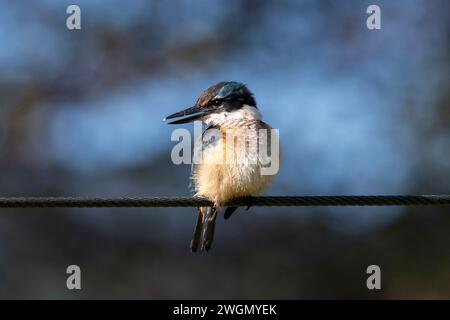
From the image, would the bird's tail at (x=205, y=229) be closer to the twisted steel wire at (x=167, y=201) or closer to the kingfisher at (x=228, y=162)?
the kingfisher at (x=228, y=162)

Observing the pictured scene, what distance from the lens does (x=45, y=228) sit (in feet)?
27.1

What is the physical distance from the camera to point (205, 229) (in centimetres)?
427

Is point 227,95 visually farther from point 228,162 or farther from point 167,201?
point 167,201

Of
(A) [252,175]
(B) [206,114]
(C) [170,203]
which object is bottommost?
(C) [170,203]

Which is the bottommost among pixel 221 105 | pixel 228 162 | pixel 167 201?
pixel 167 201

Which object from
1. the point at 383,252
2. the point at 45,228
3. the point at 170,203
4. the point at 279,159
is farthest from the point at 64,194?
the point at 170,203

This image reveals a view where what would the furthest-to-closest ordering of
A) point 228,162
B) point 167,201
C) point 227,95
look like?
1. point 227,95
2. point 228,162
3. point 167,201

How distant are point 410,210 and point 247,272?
65.4 inches

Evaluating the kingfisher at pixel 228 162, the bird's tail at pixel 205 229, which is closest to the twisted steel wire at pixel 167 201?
the kingfisher at pixel 228 162

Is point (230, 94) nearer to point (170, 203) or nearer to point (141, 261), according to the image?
point (170, 203)

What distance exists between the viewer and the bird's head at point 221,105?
4445 millimetres

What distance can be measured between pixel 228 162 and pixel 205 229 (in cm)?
52

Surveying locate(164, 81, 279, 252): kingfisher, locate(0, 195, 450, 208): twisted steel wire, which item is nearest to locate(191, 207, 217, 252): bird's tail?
locate(164, 81, 279, 252): kingfisher

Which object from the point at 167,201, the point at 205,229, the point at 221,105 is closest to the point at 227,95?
the point at 221,105
